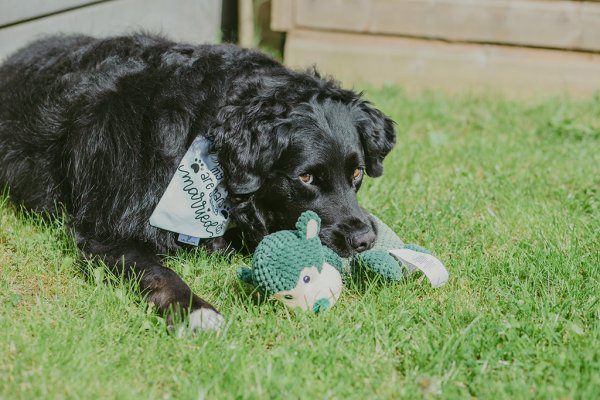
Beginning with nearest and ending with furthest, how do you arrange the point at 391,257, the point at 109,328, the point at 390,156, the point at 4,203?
the point at 109,328 < the point at 391,257 < the point at 4,203 < the point at 390,156

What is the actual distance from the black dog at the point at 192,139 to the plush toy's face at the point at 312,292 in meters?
0.47

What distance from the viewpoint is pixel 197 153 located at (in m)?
3.86

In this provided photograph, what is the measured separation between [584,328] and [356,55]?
506 centimetres

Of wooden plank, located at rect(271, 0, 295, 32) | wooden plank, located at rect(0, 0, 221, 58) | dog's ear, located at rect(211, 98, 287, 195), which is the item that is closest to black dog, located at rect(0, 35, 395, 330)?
dog's ear, located at rect(211, 98, 287, 195)

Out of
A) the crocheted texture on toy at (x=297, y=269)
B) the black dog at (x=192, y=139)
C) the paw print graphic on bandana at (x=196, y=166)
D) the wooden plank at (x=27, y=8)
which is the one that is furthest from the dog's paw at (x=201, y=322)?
the wooden plank at (x=27, y=8)

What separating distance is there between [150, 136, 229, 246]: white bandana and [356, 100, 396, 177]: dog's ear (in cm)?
86

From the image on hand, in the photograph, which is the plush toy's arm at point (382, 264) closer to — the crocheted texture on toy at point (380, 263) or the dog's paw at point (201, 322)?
the crocheted texture on toy at point (380, 263)

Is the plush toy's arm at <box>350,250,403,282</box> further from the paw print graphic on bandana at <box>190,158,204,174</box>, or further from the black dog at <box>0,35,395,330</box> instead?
the paw print graphic on bandana at <box>190,158,204,174</box>

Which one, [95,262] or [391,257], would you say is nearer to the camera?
[391,257]

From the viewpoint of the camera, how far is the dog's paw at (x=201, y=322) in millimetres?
3111

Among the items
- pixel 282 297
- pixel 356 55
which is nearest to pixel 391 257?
pixel 282 297

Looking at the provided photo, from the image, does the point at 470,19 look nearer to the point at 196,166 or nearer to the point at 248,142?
the point at 248,142

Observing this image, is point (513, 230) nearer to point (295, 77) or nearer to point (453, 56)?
point (295, 77)

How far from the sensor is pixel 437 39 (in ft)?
25.6
